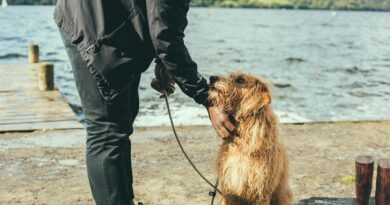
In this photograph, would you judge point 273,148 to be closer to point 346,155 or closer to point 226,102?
point 226,102

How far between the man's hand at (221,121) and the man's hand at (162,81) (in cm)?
59

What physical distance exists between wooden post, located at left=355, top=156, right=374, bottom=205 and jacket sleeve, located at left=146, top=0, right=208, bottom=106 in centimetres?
174

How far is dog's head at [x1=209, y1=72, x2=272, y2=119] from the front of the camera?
12.1 feet

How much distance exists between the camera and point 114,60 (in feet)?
10.4

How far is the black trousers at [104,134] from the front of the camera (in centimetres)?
330

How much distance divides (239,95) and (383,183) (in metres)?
1.48

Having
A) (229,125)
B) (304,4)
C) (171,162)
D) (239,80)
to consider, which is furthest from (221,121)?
(304,4)

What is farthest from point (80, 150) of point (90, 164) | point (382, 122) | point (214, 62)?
point (214, 62)

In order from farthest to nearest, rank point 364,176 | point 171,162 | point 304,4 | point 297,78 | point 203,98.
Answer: point 304,4
point 297,78
point 171,162
point 364,176
point 203,98

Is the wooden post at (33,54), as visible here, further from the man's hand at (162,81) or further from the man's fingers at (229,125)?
the man's fingers at (229,125)

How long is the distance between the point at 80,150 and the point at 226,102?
3.50m

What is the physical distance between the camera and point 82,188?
17.2ft

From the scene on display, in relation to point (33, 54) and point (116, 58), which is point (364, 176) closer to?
point (116, 58)

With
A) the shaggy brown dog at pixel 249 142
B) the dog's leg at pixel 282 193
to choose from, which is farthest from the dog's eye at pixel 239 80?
the dog's leg at pixel 282 193
